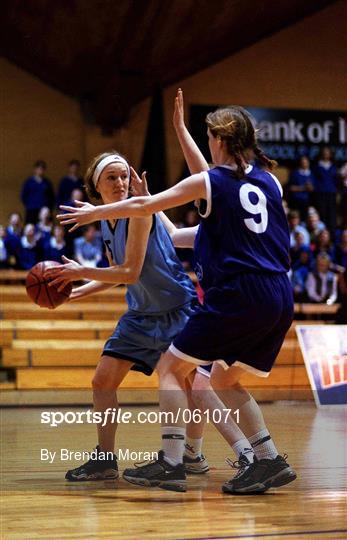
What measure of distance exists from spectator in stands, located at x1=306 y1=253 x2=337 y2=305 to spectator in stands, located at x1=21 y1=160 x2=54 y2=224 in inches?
164

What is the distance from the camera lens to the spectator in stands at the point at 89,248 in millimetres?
9892

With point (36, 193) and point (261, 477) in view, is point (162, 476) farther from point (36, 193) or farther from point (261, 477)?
point (36, 193)

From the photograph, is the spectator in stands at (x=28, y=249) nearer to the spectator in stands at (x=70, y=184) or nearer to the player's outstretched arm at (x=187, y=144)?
the spectator in stands at (x=70, y=184)

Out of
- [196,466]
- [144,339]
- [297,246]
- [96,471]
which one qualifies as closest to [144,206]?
[144,339]

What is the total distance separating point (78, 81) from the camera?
12.8 metres

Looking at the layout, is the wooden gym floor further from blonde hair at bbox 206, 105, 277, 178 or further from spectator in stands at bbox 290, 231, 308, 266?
spectator in stands at bbox 290, 231, 308, 266

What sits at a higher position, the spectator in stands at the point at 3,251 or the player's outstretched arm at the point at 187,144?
the player's outstretched arm at the point at 187,144

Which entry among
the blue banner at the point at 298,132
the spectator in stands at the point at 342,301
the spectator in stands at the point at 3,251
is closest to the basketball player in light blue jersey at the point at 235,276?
the spectator in stands at the point at 342,301

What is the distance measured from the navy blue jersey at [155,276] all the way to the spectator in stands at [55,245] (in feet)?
21.5

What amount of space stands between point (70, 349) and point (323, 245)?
3868 millimetres

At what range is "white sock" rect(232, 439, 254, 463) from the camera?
12.0 feet

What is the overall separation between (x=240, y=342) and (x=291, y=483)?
0.74 m

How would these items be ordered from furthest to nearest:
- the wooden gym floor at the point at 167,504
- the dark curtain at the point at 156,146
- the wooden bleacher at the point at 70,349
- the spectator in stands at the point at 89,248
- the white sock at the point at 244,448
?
the dark curtain at the point at 156,146
the spectator in stands at the point at 89,248
the wooden bleacher at the point at 70,349
the white sock at the point at 244,448
the wooden gym floor at the point at 167,504

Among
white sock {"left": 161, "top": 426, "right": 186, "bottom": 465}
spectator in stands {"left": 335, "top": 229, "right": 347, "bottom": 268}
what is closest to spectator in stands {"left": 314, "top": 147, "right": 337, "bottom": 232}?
spectator in stands {"left": 335, "top": 229, "right": 347, "bottom": 268}
